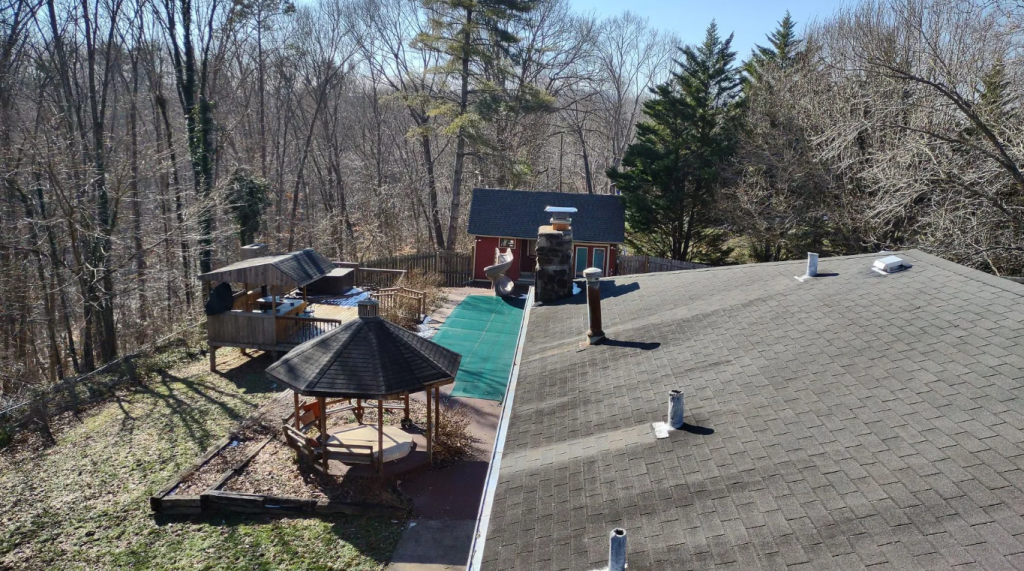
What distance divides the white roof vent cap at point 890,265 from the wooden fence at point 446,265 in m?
20.1

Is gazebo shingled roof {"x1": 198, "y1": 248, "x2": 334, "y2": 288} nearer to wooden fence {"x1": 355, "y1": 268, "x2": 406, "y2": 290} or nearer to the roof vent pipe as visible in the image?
the roof vent pipe

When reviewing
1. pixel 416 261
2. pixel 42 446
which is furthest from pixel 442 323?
pixel 42 446

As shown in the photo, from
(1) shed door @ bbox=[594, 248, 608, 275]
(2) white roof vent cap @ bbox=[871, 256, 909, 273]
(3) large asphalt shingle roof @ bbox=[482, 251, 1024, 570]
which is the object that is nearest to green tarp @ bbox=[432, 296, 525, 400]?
(1) shed door @ bbox=[594, 248, 608, 275]

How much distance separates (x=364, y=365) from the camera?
33.9 feet

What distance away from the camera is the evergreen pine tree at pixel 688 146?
27203 mm

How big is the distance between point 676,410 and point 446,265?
22.7m

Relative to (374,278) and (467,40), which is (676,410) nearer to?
(374,278)

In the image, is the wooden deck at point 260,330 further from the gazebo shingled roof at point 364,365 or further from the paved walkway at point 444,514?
the paved walkway at point 444,514

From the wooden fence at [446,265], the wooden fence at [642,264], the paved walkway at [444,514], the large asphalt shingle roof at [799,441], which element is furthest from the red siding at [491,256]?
the large asphalt shingle roof at [799,441]

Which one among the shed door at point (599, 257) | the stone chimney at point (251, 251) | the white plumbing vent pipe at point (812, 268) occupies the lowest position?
the shed door at point (599, 257)

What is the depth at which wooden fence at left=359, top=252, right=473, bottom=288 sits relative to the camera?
27.0 metres

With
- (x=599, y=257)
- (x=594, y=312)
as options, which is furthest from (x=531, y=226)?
(x=594, y=312)

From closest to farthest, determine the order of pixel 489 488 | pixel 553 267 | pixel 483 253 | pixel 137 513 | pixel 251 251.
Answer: pixel 489 488 → pixel 137 513 → pixel 553 267 → pixel 251 251 → pixel 483 253

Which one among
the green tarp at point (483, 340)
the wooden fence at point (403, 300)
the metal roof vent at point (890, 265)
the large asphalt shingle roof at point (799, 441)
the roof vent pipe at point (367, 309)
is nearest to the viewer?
the large asphalt shingle roof at point (799, 441)
